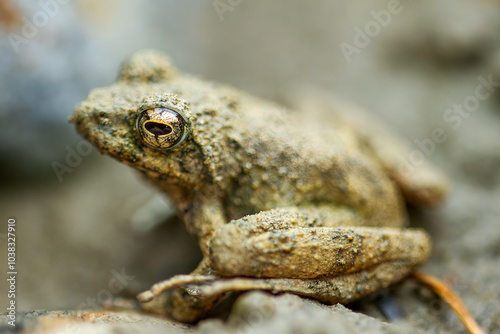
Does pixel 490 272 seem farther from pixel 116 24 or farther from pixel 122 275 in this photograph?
pixel 116 24

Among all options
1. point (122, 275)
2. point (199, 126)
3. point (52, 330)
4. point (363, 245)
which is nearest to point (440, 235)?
point (363, 245)

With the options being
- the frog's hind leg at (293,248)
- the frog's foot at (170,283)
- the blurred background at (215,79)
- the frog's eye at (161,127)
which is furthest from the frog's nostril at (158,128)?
the blurred background at (215,79)

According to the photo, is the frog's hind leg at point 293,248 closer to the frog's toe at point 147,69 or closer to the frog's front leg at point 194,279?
the frog's front leg at point 194,279

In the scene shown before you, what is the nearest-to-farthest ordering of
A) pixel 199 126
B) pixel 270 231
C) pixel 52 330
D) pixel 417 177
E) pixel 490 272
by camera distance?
pixel 52 330 → pixel 270 231 → pixel 199 126 → pixel 490 272 → pixel 417 177

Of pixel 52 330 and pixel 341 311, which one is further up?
pixel 52 330

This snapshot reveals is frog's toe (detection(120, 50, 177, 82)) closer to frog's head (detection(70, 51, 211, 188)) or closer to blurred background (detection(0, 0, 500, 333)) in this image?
frog's head (detection(70, 51, 211, 188))

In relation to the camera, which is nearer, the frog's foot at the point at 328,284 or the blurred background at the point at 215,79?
the frog's foot at the point at 328,284

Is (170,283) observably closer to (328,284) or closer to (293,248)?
(293,248)

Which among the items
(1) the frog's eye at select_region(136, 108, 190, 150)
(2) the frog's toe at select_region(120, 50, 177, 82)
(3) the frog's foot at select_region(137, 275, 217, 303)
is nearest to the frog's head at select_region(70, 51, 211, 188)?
(1) the frog's eye at select_region(136, 108, 190, 150)
